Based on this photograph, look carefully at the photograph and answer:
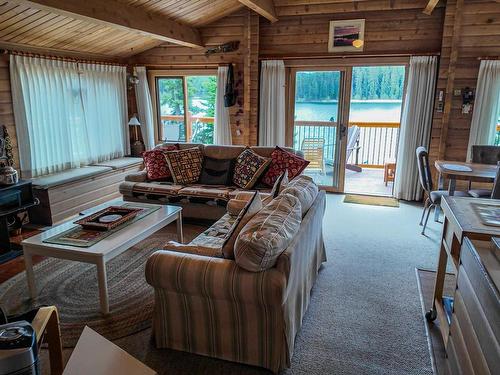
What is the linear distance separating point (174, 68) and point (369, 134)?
153 inches

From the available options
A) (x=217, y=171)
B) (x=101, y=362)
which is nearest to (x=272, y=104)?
(x=217, y=171)

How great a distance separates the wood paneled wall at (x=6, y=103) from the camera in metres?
4.14

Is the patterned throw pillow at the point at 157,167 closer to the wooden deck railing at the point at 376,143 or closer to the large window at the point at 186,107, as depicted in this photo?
the large window at the point at 186,107

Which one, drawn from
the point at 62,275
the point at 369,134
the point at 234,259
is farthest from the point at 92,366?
the point at 369,134

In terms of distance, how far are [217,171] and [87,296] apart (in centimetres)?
207

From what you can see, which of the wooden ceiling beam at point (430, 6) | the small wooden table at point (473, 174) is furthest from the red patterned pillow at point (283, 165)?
the wooden ceiling beam at point (430, 6)

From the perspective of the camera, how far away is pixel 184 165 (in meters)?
4.37

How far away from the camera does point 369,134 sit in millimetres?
7207

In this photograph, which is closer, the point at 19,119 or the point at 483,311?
the point at 483,311

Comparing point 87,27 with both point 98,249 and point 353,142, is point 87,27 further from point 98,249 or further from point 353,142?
point 353,142

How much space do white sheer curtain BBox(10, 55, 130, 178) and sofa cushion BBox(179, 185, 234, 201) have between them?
2.01 m

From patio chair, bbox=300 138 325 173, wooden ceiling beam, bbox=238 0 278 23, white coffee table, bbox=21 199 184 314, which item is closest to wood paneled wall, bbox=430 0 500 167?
patio chair, bbox=300 138 325 173

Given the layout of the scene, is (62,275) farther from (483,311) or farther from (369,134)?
(369,134)

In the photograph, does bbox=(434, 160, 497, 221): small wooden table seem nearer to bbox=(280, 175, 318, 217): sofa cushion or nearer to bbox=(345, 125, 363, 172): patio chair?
bbox=(280, 175, 318, 217): sofa cushion
